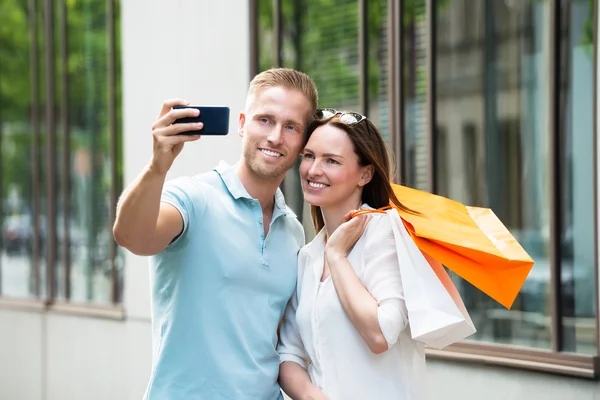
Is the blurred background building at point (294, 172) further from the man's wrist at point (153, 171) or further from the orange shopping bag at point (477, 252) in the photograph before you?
the man's wrist at point (153, 171)

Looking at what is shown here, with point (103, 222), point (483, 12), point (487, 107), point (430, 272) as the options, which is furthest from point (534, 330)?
point (103, 222)

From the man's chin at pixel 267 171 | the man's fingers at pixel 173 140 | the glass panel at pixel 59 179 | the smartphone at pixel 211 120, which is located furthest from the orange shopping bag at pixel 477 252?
the glass panel at pixel 59 179

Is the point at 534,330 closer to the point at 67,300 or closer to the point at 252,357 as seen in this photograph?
the point at 252,357

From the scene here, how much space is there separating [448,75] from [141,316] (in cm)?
314

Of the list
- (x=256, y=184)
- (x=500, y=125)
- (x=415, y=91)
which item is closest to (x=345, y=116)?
(x=256, y=184)

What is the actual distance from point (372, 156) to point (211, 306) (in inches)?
30.9

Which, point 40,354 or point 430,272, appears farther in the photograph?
point 40,354

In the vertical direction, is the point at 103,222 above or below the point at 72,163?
below

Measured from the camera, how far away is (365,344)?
10.2ft

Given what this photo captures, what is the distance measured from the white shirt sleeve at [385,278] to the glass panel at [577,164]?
2552 mm

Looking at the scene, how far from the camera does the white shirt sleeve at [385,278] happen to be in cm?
299

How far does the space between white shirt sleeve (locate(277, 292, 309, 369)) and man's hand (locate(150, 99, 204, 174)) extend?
2.89ft

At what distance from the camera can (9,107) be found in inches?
372

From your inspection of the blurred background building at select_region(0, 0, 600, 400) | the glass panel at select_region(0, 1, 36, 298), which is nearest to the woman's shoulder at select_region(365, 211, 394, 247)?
the blurred background building at select_region(0, 0, 600, 400)
